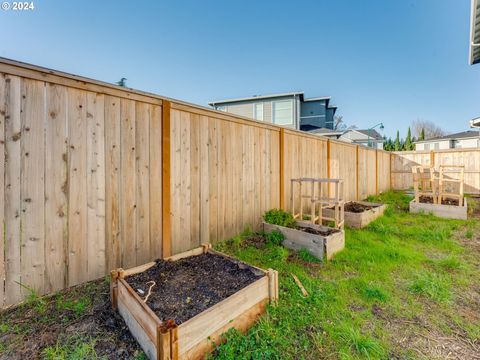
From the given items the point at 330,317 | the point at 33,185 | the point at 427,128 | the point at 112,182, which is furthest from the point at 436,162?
the point at 427,128

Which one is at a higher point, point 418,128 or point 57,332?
point 418,128

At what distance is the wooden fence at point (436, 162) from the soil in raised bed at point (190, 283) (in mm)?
9312

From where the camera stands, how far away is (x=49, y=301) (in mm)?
1795

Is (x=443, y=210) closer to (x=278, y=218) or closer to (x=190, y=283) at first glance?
(x=278, y=218)

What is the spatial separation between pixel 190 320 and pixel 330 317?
1.21m

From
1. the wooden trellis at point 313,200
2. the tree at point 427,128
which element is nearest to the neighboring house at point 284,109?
the wooden trellis at point 313,200

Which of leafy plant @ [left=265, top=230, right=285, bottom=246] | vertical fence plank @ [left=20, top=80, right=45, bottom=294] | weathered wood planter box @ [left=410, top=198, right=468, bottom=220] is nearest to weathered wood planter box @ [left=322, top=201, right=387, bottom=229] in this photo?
weathered wood planter box @ [left=410, top=198, right=468, bottom=220]

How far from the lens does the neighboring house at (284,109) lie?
46.4ft

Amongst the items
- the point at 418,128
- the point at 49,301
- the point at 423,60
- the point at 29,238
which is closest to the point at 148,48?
the point at 29,238

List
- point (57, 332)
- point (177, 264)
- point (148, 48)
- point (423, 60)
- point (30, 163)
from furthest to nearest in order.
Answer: point (423, 60)
point (148, 48)
point (177, 264)
point (30, 163)
point (57, 332)

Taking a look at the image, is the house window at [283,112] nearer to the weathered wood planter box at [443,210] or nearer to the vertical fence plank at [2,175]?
the weathered wood planter box at [443,210]

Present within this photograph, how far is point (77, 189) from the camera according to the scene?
1.98m

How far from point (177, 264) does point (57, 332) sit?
100 cm

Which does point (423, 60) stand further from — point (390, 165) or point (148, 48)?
point (148, 48)
